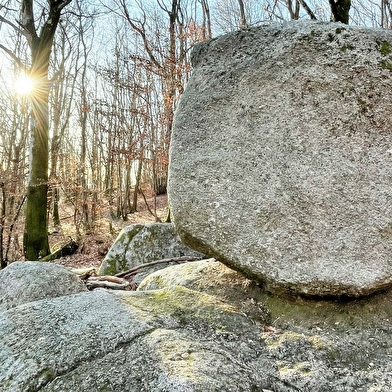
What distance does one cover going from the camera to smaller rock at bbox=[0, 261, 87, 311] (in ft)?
8.50

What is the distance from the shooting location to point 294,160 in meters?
2.07

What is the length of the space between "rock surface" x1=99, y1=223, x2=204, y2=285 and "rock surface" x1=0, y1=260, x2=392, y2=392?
2561 millimetres

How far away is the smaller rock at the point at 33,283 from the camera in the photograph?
8.50ft

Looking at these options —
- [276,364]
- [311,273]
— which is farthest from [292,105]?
[276,364]

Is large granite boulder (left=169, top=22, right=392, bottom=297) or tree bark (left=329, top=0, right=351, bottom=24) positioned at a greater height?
tree bark (left=329, top=0, right=351, bottom=24)

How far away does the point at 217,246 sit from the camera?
2.12 m

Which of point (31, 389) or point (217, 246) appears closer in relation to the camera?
point (31, 389)

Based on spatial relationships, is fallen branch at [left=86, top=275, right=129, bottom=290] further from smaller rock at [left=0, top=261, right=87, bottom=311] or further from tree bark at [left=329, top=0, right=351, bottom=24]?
tree bark at [left=329, top=0, right=351, bottom=24]

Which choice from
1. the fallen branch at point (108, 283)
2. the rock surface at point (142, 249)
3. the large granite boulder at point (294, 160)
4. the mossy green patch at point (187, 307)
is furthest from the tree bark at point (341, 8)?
the mossy green patch at point (187, 307)

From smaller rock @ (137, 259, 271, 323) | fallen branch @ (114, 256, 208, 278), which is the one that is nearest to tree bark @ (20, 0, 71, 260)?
fallen branch @ (114, 256, 208, 278)

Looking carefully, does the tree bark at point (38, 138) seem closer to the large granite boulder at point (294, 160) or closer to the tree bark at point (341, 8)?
the tree bark at point (341, 8)

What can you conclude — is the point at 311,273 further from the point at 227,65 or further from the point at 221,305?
the point at 227,65

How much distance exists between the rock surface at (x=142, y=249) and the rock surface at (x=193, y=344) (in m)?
2.56

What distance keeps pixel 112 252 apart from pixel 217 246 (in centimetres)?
296
